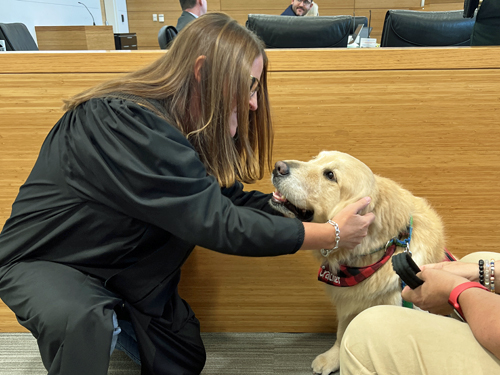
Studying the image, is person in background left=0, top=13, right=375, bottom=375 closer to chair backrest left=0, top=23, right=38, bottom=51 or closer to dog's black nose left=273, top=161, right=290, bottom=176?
dog's black nose left=273, top=161, right=290, bottom=176

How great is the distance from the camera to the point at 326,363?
1456 millimetres

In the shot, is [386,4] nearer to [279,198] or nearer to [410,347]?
[279,198]

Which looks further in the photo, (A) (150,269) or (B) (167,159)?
(A) (150,269)

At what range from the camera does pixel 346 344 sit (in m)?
0.88

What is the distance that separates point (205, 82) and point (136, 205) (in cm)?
39

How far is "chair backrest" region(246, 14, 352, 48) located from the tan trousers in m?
1.35

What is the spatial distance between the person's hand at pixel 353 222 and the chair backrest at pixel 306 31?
1.00 metres

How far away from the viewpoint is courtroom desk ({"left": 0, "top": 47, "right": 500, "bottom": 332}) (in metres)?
1.41

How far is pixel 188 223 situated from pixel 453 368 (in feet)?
2.15

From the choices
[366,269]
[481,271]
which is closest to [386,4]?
[366,269]

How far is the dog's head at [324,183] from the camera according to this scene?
1.18 meters

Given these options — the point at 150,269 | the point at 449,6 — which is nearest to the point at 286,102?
the point at 150,269

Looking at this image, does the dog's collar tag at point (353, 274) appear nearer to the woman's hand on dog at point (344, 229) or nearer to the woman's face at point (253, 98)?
the woman's hand on dog at point (344, 229)

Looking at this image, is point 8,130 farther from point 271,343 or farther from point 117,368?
point 271,343
